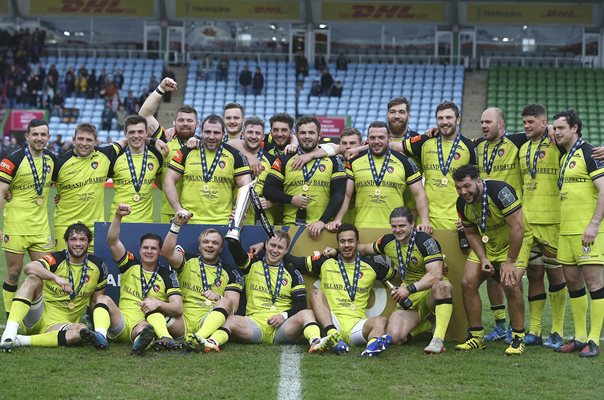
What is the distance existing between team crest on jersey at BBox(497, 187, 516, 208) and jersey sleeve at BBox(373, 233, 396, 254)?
0.96 m

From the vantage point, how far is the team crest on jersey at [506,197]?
23.7ft

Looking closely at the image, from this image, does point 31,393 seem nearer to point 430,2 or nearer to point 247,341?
point 247,341

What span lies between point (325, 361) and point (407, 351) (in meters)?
0.80

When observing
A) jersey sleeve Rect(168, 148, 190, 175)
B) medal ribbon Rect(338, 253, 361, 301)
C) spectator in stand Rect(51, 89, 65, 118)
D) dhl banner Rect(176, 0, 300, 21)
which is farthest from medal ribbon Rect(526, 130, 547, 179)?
dhl banner Rect(176, 0, 300, 21)

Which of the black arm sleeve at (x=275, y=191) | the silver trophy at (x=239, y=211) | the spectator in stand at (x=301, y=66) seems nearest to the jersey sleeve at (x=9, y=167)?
the silver trophy at (x=239, y=211)

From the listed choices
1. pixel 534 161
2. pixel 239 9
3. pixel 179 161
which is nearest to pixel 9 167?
pixel 179 161

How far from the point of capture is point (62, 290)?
24.5 feet

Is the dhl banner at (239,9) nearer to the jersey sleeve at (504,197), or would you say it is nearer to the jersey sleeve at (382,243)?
the jersey sleeve at (382,243)

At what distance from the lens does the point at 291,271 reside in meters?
7.84

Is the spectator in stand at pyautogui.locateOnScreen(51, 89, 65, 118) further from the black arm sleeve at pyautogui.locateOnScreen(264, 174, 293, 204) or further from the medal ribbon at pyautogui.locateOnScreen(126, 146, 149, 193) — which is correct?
the black arm sleeve at pyautogui.locateOnScreen(264, 174, 293, 204)

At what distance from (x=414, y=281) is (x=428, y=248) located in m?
0.36

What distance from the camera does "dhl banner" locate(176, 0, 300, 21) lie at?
32.5 m

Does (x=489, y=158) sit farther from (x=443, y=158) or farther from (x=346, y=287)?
(x=346, y=287)

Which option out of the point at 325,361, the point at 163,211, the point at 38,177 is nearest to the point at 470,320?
the point at 325,361
